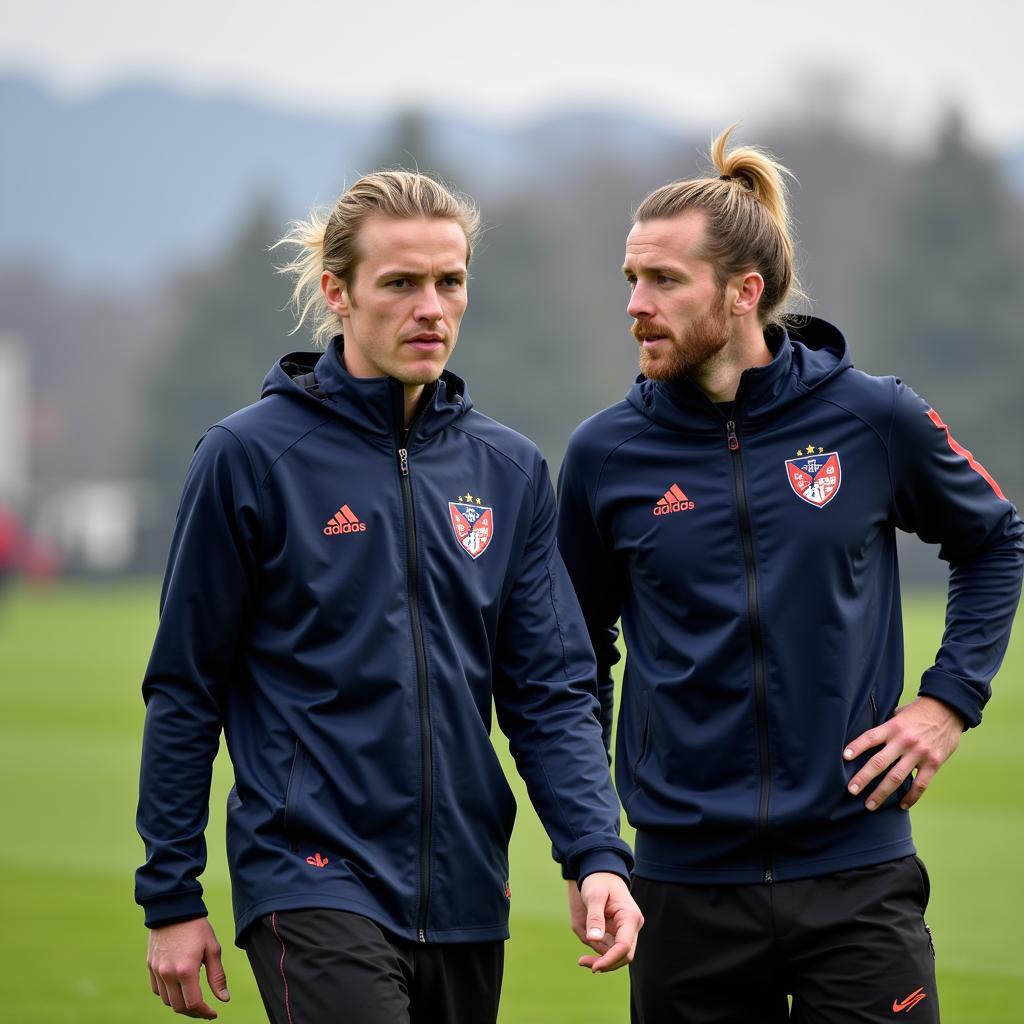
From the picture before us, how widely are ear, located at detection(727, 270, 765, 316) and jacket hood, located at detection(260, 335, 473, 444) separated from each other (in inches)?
30.4

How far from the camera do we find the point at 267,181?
60500mm

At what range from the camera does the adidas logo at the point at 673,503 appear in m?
4.45

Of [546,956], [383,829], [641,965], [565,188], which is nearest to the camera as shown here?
[383,829]

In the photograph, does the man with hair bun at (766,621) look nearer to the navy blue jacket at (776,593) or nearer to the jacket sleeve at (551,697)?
the navy blue jacket at (776,593)

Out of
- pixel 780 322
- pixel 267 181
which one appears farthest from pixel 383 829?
pixel 267 181

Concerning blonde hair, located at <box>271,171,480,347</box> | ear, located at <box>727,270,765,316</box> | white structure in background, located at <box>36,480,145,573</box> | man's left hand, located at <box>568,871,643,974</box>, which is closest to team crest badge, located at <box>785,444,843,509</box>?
ear, located at <box>727,270,765,316</box>

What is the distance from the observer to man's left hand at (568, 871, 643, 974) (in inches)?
146

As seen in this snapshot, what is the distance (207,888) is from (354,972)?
6.81 meters

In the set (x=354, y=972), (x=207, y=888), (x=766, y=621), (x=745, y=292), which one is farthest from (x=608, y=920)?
(x=207, y=888)

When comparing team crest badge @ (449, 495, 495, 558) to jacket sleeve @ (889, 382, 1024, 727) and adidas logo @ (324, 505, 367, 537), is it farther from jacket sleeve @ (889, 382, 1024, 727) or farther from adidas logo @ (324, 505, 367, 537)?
jacket sleeve @ (889, 382, 1024, 727)

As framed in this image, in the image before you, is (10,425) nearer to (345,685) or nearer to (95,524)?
(95,524)

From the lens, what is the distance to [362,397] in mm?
4035

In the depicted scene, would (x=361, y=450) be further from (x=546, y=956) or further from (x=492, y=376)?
(x=492, y=376)

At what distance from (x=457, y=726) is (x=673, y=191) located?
5.02 feet
